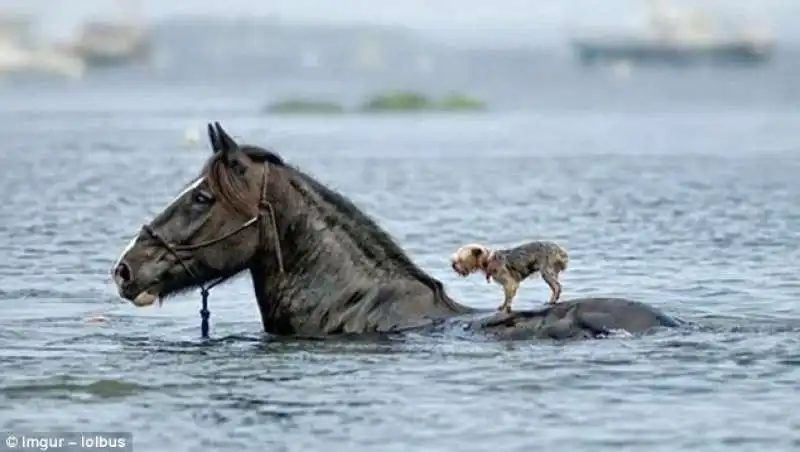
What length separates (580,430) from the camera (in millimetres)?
14352

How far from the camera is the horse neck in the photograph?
1730cm

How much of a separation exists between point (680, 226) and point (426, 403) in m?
14.3

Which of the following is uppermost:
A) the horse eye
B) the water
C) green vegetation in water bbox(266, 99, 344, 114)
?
green vegetation in water bbox(266, 99, 344, 114)

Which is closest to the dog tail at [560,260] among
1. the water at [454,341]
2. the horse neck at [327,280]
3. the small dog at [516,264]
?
the small dog at [516,264]

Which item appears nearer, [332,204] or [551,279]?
[551,279]

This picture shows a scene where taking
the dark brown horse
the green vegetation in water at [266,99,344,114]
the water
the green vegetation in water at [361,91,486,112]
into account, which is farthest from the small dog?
the green vegetation in water at [361,91,486,112]

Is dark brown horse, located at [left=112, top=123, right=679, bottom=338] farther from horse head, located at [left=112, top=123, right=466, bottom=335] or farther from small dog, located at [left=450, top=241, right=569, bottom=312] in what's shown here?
small dog, located at [left=450, top=241, right=569, bottom=312]

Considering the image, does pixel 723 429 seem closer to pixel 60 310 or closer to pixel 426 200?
pixel 60 310

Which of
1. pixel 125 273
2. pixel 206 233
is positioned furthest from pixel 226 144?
pixel 125 273

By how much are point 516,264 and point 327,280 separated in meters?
1.31

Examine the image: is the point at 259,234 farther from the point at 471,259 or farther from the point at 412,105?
the point at 412,105

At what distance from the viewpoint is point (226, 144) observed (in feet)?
55.6

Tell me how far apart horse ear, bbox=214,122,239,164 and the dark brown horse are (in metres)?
0.06

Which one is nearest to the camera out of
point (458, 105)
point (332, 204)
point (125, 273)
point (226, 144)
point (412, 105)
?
point (226, 144)
